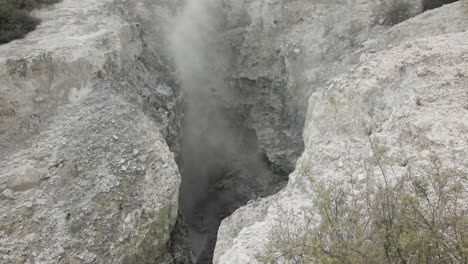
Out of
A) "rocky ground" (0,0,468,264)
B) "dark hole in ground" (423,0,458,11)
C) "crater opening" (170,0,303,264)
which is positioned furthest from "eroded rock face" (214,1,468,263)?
"crater opening" (170,0,303,264)

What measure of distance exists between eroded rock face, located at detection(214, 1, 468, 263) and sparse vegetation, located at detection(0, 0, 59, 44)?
904cm

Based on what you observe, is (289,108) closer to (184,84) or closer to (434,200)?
(184,84)

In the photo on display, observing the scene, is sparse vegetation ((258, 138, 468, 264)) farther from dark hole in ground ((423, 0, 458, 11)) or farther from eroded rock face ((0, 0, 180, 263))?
dark hole in ground ((423, 0, 458, 11))

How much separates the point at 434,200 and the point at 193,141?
1257cm

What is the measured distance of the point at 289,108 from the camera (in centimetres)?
1423

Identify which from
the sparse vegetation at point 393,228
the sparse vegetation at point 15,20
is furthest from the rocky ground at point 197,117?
the sparse vegetation at point 393,228

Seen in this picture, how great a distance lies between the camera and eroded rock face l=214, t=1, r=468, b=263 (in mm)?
6465

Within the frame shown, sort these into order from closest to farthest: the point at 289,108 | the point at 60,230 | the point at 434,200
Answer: the point at 434,200 < the point at 60,230 < the point at 289,108

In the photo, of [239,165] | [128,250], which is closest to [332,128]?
[128,250]

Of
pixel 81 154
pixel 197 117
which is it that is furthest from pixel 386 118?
pixel 197 117

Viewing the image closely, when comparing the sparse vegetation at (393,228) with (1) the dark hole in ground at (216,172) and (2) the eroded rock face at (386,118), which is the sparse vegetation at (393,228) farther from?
(1) the dark hole in ground at (216,172)

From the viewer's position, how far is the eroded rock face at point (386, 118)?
21.2 feet

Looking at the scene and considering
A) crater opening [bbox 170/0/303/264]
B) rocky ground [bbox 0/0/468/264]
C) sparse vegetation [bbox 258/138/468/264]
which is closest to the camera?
sparse vegetation [bbox 258/138/468/264]

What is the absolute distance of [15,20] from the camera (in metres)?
12.1
